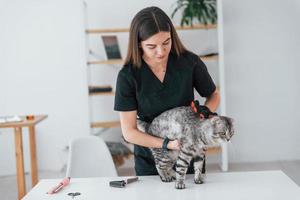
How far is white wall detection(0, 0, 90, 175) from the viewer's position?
400 cm

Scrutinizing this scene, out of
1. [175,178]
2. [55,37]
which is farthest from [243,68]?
[175,178]

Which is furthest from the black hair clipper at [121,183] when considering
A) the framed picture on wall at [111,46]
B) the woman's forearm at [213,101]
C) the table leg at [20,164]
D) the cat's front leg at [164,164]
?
the framed picture on wall at [111,46]

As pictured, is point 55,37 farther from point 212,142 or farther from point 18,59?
point 212,142

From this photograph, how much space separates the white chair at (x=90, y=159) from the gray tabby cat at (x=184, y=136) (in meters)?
0.64

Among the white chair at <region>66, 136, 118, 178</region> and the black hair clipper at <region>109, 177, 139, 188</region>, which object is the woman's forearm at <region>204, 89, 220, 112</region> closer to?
the black hair clipper at <region>109, 177, 139, 188</region>

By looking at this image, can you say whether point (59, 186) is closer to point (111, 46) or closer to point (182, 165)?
point (182, 165)

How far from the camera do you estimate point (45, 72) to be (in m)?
4.07

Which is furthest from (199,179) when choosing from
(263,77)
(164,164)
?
(263,77)

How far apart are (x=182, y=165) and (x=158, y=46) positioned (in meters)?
0.48

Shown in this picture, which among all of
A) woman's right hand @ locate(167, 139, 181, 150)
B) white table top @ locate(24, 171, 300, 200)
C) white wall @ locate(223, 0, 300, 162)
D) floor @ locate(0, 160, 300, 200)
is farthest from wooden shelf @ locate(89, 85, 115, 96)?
woman's right hand @ locate(167, 139, 181, 150)

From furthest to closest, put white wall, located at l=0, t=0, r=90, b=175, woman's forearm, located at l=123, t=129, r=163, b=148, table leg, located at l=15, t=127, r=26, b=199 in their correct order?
white wall, located at l=0, t=0, r=90, b=175 < table leg, located at l=15, t=127, r=26, b=199 < woman's forearm, located at l=123, t=129, r=163, b=148

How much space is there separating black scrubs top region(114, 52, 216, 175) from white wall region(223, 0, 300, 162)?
247 centimetres

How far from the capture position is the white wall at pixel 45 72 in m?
4.00

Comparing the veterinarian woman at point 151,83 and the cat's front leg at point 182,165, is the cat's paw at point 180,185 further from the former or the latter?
the veterinarian woman at point 151,83
